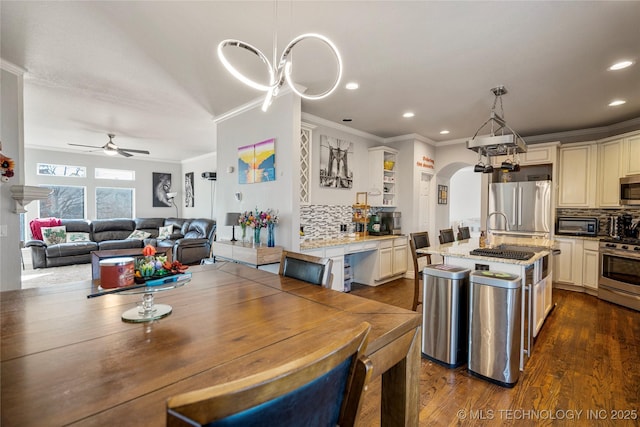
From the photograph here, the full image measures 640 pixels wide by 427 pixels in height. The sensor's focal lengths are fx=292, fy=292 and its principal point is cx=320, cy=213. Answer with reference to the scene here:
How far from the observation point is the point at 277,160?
3.51 metres

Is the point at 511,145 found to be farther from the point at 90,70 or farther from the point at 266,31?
the point at 90,70

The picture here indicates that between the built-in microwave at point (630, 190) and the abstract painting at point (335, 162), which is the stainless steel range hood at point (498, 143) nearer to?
the abstract painting at point (335, 162)

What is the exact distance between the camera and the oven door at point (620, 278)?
146 inches

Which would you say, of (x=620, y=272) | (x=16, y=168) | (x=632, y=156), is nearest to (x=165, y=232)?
(x=16, y=168)

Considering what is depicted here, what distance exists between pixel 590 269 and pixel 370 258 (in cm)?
332

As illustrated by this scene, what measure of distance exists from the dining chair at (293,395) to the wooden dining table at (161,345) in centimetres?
20

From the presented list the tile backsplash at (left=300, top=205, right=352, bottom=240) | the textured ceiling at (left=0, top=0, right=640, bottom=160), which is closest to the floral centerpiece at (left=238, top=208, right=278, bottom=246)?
the tile backsplash at (left=300, top=205, right=352, bottom=240)

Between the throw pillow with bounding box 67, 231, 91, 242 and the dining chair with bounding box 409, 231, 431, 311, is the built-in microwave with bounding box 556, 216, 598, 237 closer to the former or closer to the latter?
the dining chair with bounding box 409, 231, 431, 311

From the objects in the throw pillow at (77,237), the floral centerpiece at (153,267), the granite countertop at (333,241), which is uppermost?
the floral centerpiece at (153,267)

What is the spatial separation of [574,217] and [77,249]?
9712 millimetres

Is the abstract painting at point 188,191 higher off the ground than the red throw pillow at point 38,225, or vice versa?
the abstract painting at point 188,191

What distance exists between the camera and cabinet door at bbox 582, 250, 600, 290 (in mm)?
4379

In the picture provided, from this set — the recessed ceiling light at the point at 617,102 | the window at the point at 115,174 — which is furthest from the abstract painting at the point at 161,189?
the recessed ceiling light at the point at 617,102

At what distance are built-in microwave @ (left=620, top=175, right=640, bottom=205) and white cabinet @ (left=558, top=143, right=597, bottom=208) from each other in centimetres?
40
